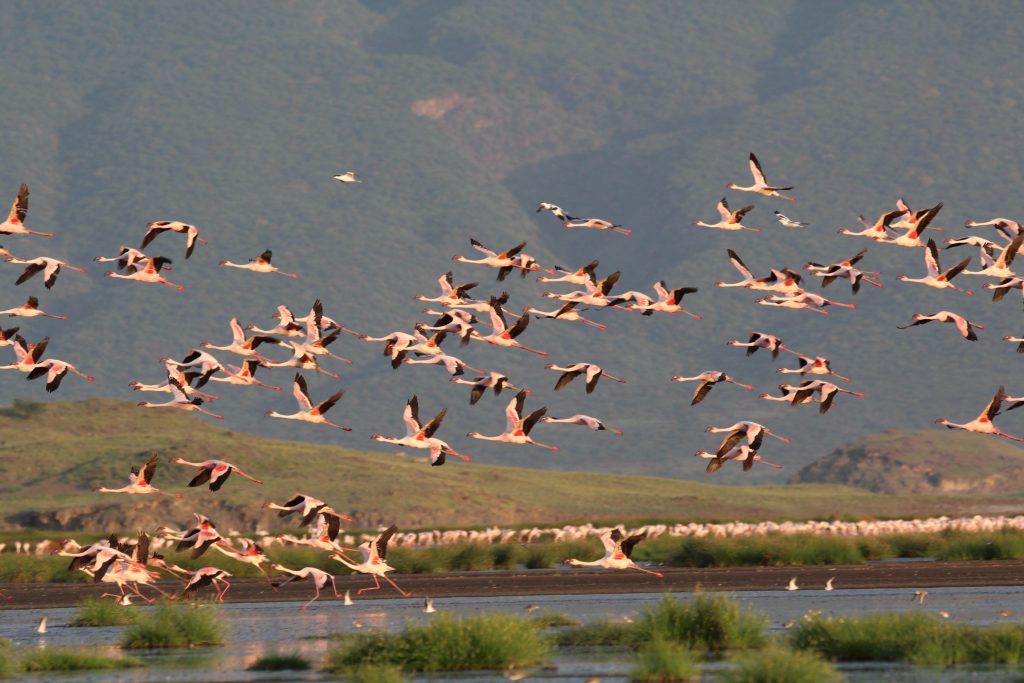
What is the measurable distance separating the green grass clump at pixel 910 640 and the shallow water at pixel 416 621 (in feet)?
1.71

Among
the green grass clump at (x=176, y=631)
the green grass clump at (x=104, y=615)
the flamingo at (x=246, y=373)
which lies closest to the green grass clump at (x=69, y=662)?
the green grass clump at (x=176, y=631)

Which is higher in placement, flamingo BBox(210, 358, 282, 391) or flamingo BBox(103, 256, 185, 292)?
flamingo BBox(103, 256, 185, 292)

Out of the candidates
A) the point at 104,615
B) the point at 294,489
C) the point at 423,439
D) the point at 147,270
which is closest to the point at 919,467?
the point at 294,489

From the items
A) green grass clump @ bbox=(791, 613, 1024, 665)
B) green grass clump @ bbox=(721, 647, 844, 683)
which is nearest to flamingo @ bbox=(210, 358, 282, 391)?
green grass clump @ bbox=(791, 613, 1024, 665)

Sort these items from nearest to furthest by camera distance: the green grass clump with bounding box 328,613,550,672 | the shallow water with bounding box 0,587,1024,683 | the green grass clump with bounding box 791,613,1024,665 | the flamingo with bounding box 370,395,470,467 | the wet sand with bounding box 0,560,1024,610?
the green grass clump with bounding box 791,613,1024,665
the shallow water with bounding box 0,587,1024,683
the green grass clump with bounding box 328,613,550,672
the flamingo with bounding box 370,395,470,467
the wet sand with bounding box 0,560,1024,610

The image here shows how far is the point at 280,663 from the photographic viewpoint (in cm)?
3173

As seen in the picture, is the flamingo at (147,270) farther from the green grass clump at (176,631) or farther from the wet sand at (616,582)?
the wet sand at (616,582)

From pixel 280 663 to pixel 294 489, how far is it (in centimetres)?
5461

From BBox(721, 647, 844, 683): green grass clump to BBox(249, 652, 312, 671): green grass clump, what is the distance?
25.7ft

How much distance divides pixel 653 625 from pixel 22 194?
14345mm

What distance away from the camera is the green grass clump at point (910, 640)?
98.3ft

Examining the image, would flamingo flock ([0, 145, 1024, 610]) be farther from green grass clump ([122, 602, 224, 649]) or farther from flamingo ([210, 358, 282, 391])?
green grass clump ([122, 602, 224, 649])

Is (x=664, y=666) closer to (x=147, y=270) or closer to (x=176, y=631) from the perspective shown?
(x=176, y=631)

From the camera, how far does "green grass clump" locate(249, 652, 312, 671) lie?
31609 mm
